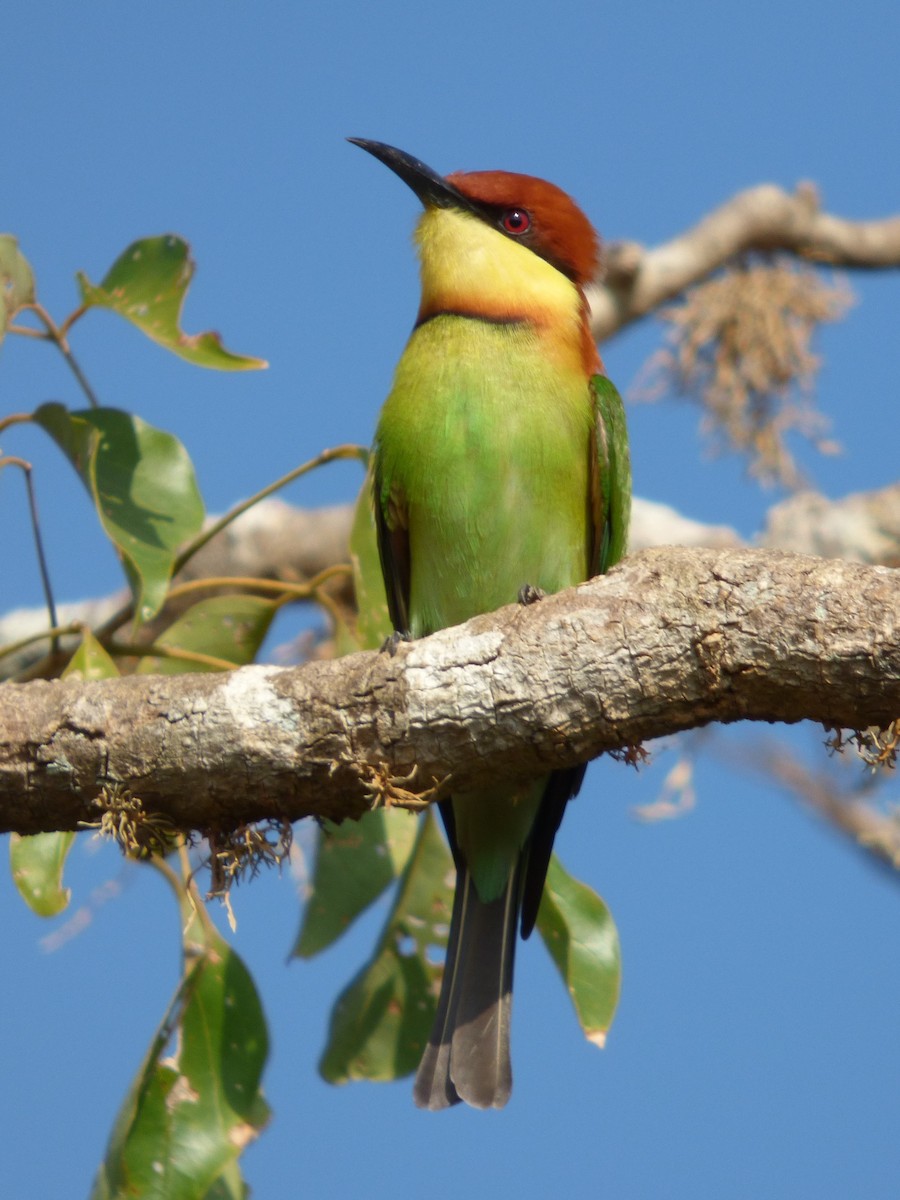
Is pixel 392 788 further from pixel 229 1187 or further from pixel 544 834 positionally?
pixel 229 1187

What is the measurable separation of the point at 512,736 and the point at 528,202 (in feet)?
5.54

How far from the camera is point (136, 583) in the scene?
2678 millimetres

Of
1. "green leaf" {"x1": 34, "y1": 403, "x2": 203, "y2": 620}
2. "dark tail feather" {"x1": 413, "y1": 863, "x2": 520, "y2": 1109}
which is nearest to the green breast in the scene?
"green leaf" {"x1": 34, "y1": 403, "x2": 203, "y2": 620}

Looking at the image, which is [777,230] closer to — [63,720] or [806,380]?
[806,380]

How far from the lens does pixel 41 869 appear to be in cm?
239

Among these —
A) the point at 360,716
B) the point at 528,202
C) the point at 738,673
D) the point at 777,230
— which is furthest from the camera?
the point at 777,230

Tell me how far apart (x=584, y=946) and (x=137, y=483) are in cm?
126

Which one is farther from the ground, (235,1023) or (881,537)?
(881,537)

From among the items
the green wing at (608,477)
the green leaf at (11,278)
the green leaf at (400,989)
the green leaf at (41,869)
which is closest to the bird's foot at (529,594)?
the green wing at (608,477)

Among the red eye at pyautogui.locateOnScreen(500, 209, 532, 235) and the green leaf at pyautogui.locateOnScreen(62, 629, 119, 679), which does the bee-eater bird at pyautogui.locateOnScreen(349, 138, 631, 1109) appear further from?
the green leaf at pyautogui.locateOnScreen(62, 629, 119, 679)

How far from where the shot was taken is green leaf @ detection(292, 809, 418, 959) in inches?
118

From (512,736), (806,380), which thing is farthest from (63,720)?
(806,380)

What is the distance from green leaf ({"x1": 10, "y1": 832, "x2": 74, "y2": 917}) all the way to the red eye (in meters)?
1.78

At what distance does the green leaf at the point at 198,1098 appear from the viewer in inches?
99.4
